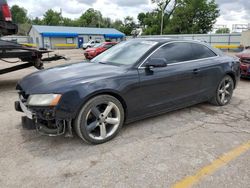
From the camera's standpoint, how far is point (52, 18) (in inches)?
3105

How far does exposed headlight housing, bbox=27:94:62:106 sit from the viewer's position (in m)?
2.82

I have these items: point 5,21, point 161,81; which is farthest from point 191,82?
point 5,21

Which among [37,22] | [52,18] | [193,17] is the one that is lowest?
[193,17]

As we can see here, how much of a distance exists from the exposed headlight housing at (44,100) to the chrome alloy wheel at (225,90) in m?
3.57

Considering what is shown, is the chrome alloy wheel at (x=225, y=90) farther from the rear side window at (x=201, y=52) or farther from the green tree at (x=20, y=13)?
the green tree at (x=20, y=13)

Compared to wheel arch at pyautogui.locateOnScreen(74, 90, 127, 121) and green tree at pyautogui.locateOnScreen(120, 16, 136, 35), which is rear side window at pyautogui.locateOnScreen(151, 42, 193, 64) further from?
green tree at pyautogui.locateOnScreen(120, 16, 136, 35)

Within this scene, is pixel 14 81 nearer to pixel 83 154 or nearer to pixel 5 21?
pixel 5 21

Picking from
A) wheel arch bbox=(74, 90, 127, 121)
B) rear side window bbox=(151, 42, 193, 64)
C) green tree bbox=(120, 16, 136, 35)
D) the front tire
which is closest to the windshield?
rear side window bbox=(151, 42, 193, 64)

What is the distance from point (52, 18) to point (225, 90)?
83.3 m

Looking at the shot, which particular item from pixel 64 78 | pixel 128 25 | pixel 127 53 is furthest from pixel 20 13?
pixel 64 78

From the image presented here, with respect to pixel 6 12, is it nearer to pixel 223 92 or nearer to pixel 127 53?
pixel 127 53

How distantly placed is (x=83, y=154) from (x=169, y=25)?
54.5 meters

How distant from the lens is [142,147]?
318cm

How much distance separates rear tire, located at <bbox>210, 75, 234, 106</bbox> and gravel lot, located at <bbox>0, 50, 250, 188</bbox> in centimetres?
69
